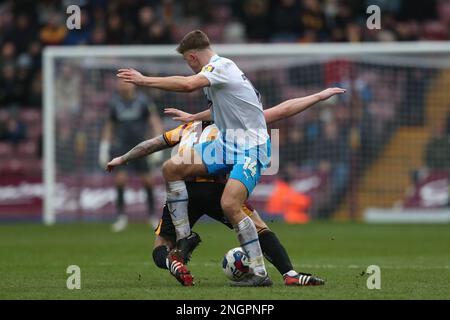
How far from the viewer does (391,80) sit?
2155 cm

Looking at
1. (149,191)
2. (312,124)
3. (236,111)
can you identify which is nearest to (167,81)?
(236,111)

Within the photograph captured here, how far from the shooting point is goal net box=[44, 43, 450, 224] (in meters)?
20.3

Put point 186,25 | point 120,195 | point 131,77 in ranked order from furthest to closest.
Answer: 1. point 186,25
2. point 120,195
3. point 131,77

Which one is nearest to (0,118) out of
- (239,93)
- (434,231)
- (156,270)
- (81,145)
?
(81,145)

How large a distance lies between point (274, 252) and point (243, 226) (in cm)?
52

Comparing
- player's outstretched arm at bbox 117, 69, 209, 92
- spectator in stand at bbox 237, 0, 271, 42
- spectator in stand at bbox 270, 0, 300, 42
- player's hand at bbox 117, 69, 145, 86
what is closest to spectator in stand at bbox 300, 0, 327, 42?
spectator in stand at bbox 270, 0, 300, 42

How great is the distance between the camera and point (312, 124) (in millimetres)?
21266

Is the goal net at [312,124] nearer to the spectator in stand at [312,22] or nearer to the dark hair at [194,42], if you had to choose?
the spectator in stand at [312,22]

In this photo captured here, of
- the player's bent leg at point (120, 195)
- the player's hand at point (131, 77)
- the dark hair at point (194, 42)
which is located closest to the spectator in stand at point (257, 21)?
the player's bent leg at point (120, 195)

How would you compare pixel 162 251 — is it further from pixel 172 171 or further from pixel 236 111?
pixel 236 111

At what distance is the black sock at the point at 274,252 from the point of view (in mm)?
9172

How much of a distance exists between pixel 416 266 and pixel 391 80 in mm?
10728

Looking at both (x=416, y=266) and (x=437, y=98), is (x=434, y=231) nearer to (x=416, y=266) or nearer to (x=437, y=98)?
(x=437, y=98)

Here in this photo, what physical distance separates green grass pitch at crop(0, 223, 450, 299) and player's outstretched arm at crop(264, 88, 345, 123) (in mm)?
1439
